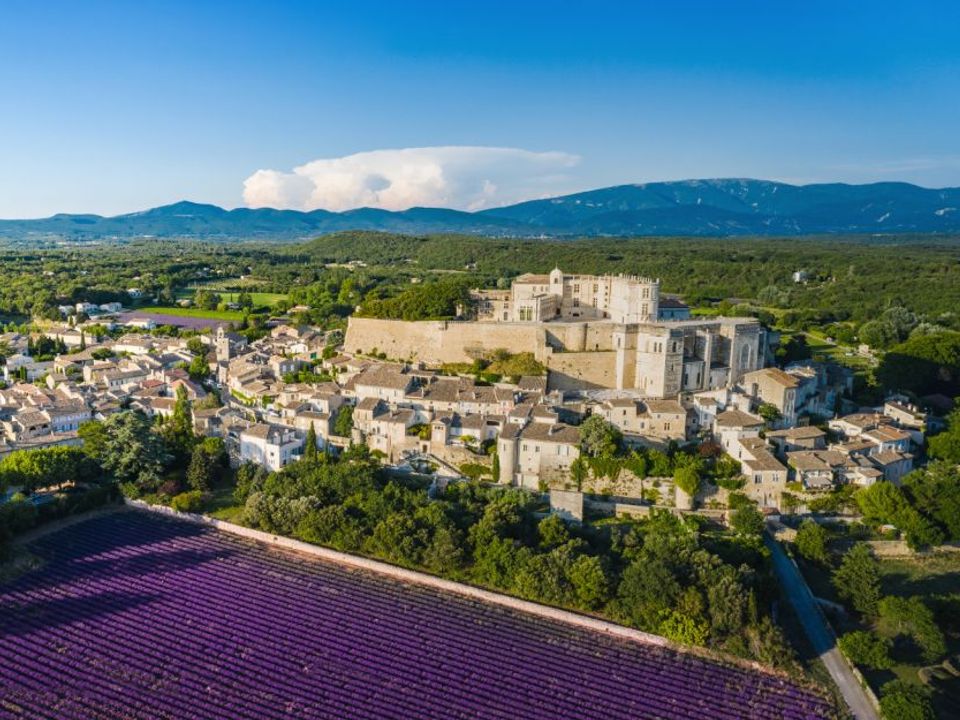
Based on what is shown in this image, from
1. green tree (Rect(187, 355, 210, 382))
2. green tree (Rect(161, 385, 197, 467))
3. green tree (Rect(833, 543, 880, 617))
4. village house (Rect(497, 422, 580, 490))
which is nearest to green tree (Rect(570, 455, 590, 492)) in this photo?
village house (Rect(497, 422, 580, 490))

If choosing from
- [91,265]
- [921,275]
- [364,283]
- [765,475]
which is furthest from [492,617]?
[91,265]

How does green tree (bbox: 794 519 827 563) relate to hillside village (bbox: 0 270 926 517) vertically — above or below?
below

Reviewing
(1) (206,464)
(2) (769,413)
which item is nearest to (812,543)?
(2) (769,413)

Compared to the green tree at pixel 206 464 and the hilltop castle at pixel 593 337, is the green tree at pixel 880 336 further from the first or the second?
the green tree at pixel 206 464

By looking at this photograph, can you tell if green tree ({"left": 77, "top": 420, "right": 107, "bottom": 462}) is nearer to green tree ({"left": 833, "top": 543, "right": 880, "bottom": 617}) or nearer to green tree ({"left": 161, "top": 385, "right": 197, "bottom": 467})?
green tree ({"left": 161, "top": 385, "right": 197, "bottom": 467})

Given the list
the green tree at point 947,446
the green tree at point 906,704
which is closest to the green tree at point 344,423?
the green tree at point 906,704

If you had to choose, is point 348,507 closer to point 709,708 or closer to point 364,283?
point 709,708

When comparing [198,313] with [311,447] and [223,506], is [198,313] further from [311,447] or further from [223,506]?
[223,506]
